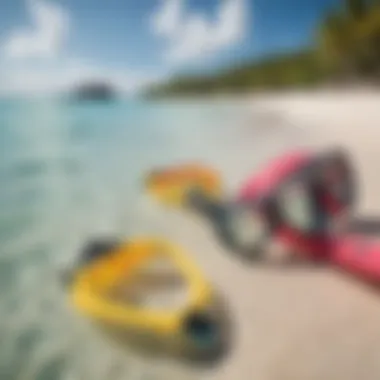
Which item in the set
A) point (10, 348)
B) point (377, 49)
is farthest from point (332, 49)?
point (10, 348)

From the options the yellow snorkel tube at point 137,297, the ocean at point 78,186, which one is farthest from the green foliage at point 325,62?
the yellow snorkel tube at point 137,297

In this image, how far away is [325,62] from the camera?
100 cm

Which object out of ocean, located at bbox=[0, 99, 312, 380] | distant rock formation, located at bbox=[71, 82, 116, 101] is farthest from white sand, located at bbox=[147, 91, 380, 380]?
distant rock formation, located at bbox=[71, 82, 116, 101]

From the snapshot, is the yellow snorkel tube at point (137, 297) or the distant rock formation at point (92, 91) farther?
the distant rock formation at point (92, 91)

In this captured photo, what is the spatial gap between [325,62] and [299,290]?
0.35 metres

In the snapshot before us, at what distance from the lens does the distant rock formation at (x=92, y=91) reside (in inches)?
39.1

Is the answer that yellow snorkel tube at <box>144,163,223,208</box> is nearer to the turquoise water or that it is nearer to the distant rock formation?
the turquoise water

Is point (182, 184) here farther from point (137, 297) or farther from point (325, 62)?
point (325, 62)

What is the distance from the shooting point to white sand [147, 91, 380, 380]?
911 millimetres

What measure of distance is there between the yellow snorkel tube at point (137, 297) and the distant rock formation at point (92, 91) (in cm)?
22

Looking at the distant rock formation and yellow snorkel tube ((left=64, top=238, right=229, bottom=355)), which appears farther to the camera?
the distant rock formation

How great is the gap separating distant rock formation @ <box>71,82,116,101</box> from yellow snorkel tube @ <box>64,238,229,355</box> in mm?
224

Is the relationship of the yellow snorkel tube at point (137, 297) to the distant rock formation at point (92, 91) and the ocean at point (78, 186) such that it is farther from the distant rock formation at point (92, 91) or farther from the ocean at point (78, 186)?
the distant rock formation at point (92, 91)

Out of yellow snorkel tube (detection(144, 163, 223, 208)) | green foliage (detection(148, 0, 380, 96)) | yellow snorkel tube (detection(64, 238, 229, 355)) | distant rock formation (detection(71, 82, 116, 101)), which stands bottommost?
yellow snorkel tube (detection(64, 238, 229, 355))
